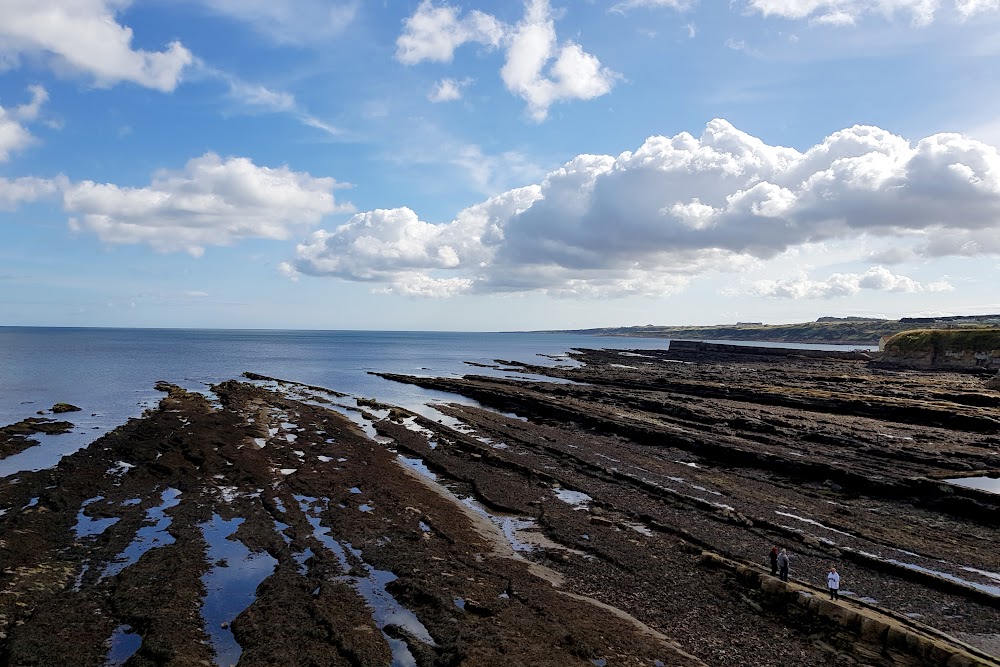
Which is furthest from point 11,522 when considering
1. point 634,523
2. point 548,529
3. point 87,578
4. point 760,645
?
point 760,645

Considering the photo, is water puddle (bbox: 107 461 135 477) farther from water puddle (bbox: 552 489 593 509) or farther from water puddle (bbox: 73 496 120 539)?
water puddle (bbox: 552 489 593 509)

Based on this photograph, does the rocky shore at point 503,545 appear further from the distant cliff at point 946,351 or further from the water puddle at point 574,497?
the distant cliff at point 946,351

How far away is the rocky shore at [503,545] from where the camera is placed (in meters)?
17.5

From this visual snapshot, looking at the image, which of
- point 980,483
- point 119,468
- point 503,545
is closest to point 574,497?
point 503,545

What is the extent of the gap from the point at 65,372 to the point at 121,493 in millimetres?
88396

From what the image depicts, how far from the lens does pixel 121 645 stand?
16.7 m

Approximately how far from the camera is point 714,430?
171 feet

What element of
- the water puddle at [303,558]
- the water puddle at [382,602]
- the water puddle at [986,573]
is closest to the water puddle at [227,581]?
the water puddle at [303,558]

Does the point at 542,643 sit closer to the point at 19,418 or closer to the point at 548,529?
the point at 548,529

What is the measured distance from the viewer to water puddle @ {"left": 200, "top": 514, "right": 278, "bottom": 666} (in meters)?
17.3

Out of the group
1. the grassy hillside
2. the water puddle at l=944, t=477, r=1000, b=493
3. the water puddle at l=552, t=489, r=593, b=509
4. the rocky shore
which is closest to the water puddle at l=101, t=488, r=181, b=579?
the rocky shore

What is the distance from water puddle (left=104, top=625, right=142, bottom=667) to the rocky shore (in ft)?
0.37

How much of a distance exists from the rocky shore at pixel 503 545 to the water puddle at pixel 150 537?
13cm

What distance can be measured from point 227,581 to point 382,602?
6143mm
